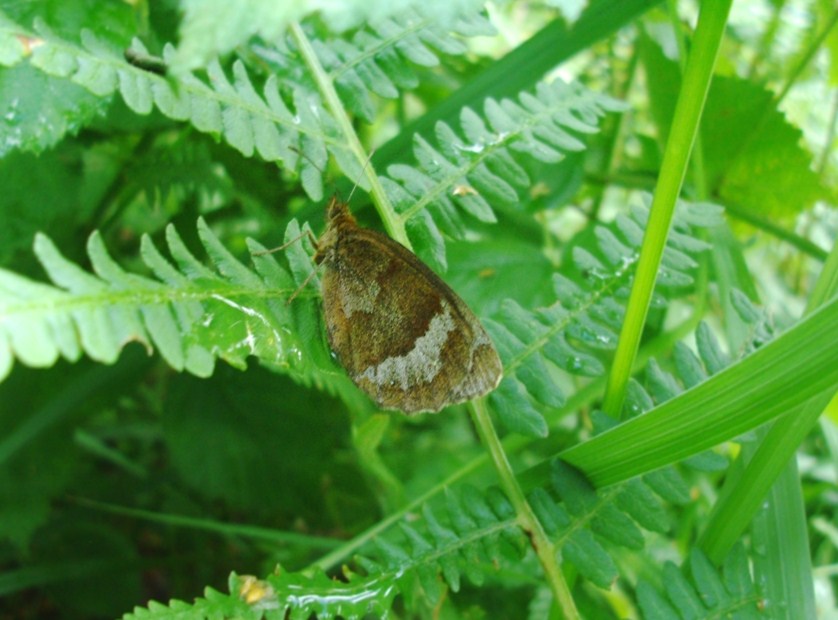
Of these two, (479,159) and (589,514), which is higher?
(479,159)

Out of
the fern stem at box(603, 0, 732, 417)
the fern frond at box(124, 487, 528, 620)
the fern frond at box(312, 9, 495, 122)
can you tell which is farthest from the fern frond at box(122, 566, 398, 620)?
the fern frond at box(312, 9, 495, 122)

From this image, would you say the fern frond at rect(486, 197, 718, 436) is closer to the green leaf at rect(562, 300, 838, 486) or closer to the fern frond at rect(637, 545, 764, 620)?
the green leaf at rect(562, 300, 838, 486)

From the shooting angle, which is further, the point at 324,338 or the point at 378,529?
the point at 378,529

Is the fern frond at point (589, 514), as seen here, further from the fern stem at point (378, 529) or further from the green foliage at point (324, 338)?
the fern stem at point (378, 529)

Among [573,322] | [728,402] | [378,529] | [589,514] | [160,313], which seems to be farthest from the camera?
[378,529]

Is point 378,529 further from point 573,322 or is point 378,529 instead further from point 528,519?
point 573,322

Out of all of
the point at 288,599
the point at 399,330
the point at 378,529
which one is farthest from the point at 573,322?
the point at 288,599

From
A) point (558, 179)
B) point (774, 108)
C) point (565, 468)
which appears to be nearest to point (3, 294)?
point (565, 468)
